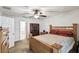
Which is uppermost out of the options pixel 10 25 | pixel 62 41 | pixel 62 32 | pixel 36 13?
pixel 36 13

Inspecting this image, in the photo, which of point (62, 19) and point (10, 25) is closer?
point (62, 19)

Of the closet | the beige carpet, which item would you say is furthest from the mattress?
→ the beige carpet

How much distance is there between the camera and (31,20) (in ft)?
6.06

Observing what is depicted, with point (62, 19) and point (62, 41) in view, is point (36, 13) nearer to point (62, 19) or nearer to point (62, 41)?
point (62, 19)

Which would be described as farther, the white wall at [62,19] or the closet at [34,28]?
the closet at [34,28]

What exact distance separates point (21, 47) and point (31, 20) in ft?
1.83

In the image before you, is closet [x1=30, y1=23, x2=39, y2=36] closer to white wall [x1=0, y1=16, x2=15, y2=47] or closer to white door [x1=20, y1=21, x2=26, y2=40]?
white door [x1=20, y1=21, x2=26, y2=40]

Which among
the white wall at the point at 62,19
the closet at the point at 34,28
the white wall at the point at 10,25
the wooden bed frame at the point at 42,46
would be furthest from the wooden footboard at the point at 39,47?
the white wall at the point at 10,25

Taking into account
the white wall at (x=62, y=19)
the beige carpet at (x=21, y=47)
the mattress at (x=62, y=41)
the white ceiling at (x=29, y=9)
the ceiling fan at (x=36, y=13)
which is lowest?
the beige carpet at (x=21, y=47)

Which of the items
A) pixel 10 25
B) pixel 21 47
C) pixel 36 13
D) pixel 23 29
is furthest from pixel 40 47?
pixel 10 25

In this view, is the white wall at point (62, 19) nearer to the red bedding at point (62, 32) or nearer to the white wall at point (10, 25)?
the red bedding at point (62, 32)

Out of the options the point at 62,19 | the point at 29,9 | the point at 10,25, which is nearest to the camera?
the point at 29,9

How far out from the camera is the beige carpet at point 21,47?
175 centimetres

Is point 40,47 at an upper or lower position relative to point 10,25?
lower
